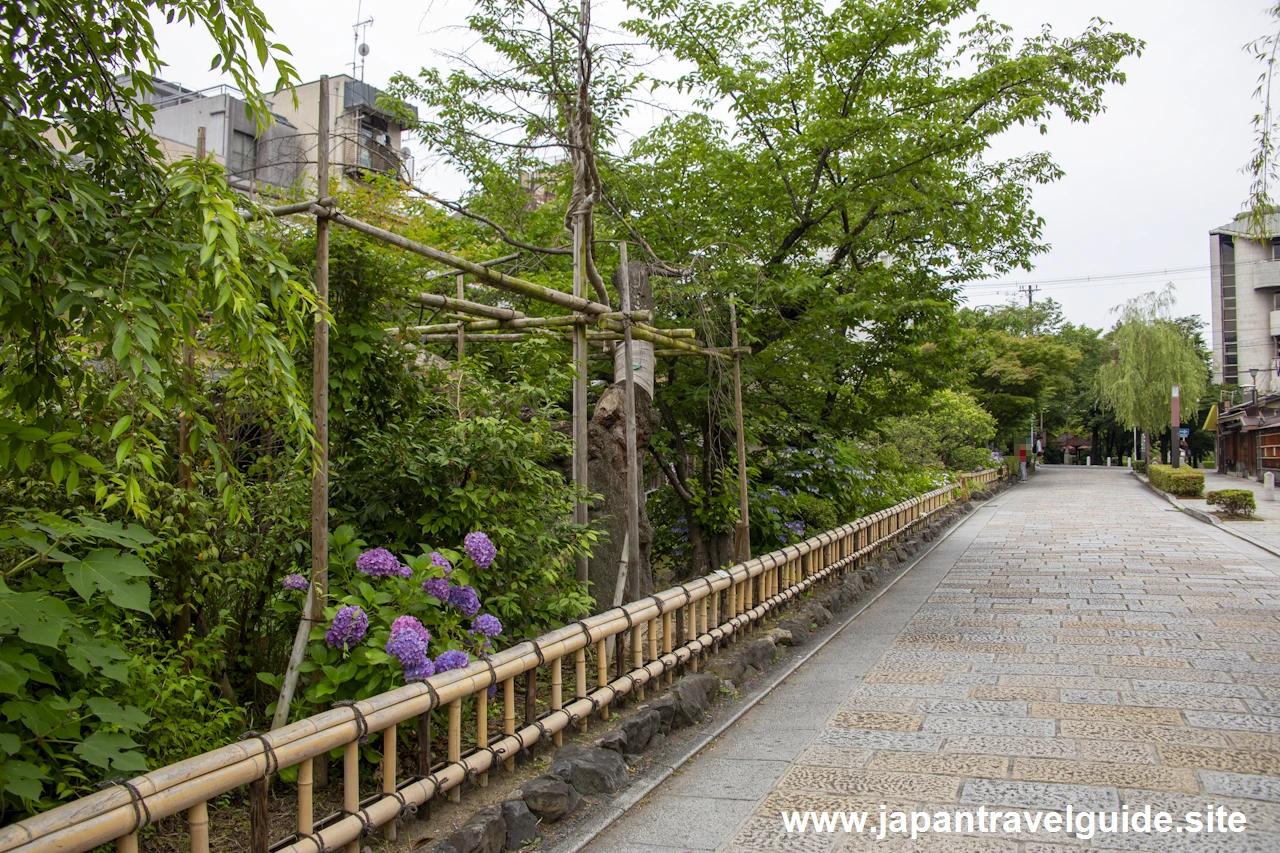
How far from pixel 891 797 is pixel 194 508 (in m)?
3.32

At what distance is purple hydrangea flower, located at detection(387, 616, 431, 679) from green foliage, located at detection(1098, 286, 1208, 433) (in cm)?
4256

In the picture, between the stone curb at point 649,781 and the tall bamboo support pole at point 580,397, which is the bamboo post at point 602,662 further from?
the tall bamboo support pole at point 580,397

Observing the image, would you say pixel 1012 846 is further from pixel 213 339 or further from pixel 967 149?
pixel 967 149

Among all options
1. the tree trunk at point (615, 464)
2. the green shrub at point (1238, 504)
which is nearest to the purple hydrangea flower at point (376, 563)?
the tree trunk at point (615, 464)

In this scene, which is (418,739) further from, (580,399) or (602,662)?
(580,399)

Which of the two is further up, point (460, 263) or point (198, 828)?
point (460, 263)

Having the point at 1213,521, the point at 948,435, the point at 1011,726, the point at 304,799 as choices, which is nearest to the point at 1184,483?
the point at 948,435

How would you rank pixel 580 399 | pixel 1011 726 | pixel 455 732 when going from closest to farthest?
pixel 455 732
pixel 1011 726
pixel 580 399

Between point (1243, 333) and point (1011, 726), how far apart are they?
48984 mm

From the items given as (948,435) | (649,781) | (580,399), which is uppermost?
(948,435)

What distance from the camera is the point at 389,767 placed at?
11.2 feet

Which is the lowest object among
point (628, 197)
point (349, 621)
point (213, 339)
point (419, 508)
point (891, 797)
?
point (891, 797)

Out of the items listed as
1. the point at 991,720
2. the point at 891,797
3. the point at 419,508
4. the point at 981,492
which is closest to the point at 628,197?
the point at 419,508

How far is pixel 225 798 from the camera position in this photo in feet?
11.9
